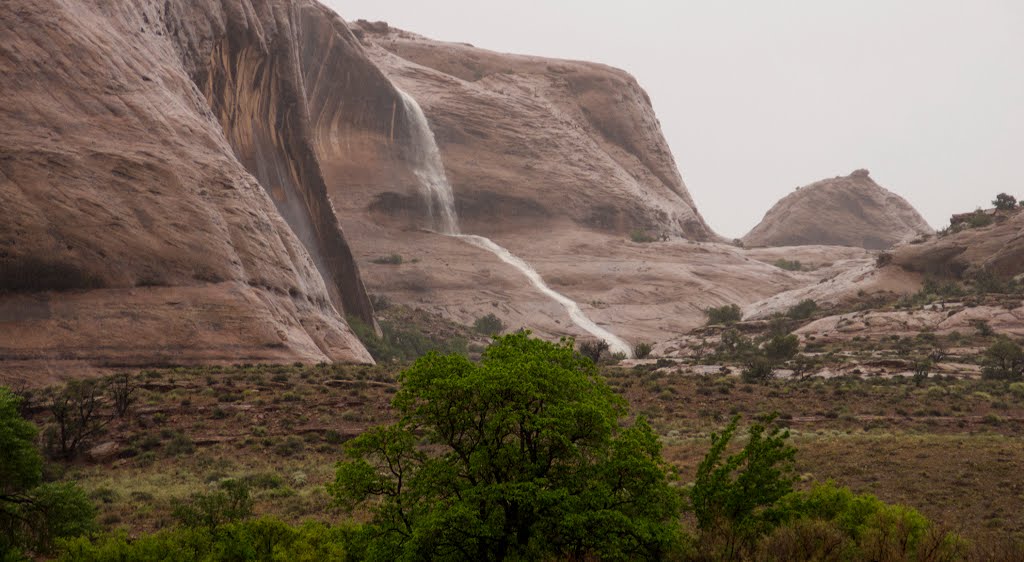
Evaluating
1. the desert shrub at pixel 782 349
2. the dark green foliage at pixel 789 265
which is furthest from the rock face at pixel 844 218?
the desert shrub at pixel 782 349

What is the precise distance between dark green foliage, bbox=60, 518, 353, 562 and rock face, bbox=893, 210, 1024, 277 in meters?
59.5

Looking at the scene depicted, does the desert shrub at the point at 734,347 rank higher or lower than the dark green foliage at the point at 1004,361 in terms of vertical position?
lower

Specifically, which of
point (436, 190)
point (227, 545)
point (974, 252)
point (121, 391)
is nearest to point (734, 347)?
point (974, 252)

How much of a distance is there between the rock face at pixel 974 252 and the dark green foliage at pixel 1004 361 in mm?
18065

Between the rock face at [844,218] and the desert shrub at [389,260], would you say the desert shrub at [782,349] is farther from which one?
the rock face at [844,218]

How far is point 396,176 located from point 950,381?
60144mm

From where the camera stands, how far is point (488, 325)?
73.8m

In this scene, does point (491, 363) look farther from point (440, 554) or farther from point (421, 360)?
point (440, 554)

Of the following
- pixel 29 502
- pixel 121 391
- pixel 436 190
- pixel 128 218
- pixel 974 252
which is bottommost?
pixel 121 391

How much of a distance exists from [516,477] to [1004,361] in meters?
37.6

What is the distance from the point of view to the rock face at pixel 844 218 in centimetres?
12912

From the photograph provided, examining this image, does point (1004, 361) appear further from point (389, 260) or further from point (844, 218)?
point (844, 218)

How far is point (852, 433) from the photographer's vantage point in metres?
30.0

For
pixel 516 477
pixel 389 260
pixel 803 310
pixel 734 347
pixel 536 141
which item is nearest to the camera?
pixel 516 477
